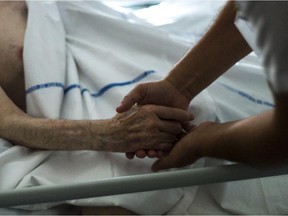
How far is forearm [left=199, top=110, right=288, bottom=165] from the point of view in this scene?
60 centimetres

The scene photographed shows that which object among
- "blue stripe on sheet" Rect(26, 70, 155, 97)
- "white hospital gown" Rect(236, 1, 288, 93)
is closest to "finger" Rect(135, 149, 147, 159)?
"blue stripe on sheet" Rect(26, 70, 155, 97)

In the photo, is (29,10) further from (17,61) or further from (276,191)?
(276,191)

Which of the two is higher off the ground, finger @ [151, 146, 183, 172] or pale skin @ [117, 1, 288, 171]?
pale skin @ [117, 1, 288, 171]

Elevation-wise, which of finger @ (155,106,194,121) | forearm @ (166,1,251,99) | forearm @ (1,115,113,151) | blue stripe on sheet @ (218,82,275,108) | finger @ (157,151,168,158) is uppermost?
forearm @ (166,1,251,99)

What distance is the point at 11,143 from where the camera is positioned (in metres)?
1.02

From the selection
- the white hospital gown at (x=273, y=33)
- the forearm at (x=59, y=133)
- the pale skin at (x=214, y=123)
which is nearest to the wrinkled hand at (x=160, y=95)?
the pale skin at (x=214, y=123)

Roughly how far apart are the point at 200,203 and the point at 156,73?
0.37 metres

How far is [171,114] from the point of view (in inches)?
36.1

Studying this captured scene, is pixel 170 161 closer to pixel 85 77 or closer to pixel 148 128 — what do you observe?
pixel 148 128

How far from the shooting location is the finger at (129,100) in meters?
0.89

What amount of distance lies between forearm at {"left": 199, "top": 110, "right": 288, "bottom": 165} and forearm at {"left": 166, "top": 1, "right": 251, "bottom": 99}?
26 cm

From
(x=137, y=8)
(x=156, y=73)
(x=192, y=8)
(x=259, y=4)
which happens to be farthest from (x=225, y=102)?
(x=137, y=8)

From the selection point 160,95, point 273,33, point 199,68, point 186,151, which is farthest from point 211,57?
point 273,33

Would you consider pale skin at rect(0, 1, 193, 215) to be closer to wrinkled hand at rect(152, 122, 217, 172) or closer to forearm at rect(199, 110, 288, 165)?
wrinkled hand at rect(152, 122, 217, 172)
